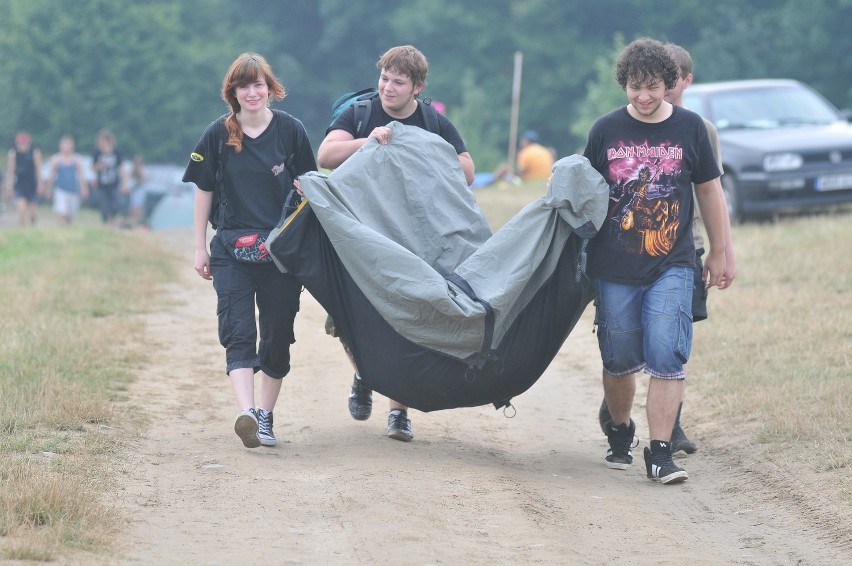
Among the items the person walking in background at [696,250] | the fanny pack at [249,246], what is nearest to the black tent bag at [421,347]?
the fanny pack at [249,246]

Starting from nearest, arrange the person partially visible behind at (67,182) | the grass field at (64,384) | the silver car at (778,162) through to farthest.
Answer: the grass field at (64,384) < the silver car at (778,162) < the person partially visible behind at (67,182)

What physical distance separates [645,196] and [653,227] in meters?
0.15

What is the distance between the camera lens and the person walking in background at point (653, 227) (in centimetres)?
625

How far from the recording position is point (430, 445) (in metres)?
7.09

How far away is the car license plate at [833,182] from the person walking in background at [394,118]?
31.2 ft

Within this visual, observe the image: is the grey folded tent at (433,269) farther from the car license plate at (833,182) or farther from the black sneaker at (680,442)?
the car license plate at (833,182)

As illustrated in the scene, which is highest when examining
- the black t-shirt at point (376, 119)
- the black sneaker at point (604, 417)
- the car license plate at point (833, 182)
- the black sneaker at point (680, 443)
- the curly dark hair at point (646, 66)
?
the curly dark hair at point (646, 66)

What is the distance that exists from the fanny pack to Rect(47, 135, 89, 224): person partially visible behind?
1646 centimetres

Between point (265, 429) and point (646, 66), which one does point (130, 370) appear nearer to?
point (265, 429)

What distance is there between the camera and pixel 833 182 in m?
15.5

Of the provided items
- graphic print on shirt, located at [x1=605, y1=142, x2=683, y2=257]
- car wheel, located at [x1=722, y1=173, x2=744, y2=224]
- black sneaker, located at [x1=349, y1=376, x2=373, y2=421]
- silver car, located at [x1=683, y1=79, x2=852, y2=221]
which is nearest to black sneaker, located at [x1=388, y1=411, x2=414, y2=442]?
black sneaker, located at [x1=349, y1=376, x2=373, y2=421]

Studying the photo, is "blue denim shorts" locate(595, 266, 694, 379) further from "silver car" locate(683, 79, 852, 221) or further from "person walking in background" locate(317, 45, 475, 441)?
"silver car" locate(683, 79, 852, 221)

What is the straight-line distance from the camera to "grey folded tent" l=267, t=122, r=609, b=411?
20.6 ft

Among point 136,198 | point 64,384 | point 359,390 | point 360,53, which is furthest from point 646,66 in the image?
point 360,53
